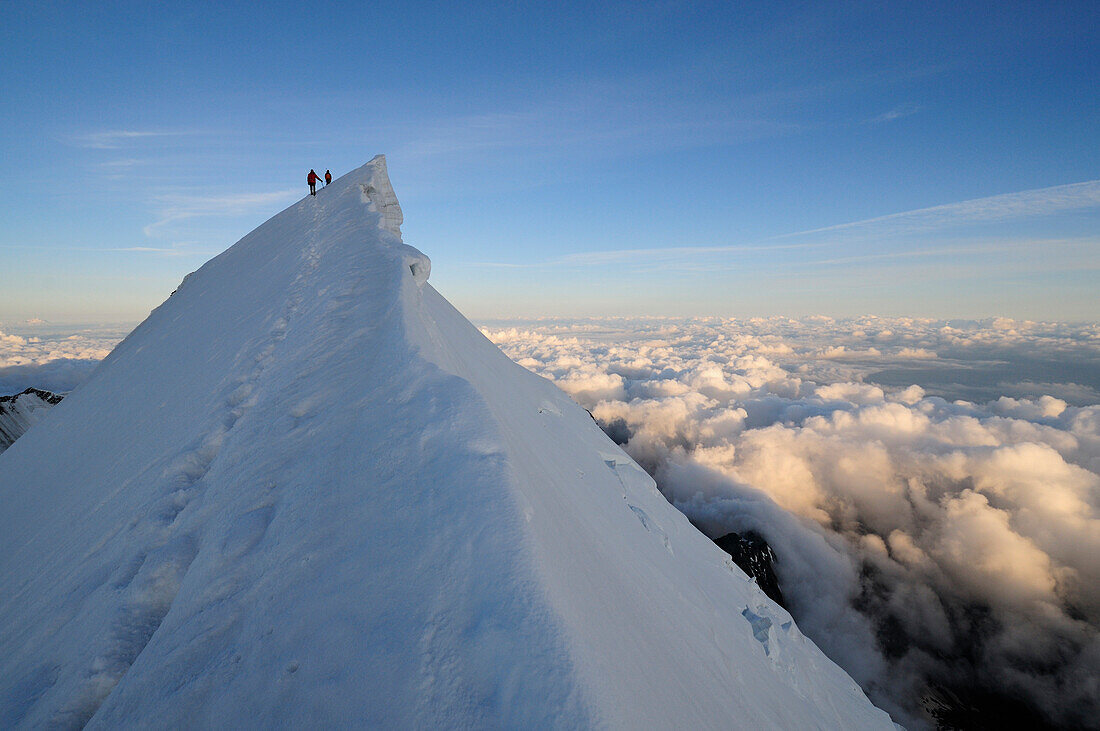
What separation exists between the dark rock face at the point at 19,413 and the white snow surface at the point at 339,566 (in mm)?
79983

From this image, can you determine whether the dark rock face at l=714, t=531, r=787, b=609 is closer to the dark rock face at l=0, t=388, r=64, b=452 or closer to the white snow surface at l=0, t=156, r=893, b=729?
the white snow surface at l=0, t=156, r=893, b=729

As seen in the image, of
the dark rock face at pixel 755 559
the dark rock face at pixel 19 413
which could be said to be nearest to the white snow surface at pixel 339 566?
the dark rock face at pixel 19 413

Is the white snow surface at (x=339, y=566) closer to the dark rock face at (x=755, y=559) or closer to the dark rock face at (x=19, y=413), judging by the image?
the dark rock face at (x=19, y=413)

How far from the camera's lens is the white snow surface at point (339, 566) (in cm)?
364

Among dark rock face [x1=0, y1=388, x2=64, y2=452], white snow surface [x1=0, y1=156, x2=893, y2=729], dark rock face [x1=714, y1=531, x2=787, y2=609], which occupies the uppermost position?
white snow surface [x1=0, y1=156, x2=893, y2=729]

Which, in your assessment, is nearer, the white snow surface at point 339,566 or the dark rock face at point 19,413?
the white snow surface at point 339,566

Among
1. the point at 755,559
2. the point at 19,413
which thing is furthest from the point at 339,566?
the point at 755,559

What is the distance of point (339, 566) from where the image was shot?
4.47m

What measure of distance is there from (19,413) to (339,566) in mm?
99521

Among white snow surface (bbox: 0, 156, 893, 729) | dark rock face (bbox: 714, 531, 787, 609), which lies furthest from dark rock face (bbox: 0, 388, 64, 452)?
dark rock face (bbox: 714, 531, 787, 609)

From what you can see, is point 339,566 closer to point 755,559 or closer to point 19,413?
point 19,413

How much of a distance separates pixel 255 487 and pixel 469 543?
386 centimetres

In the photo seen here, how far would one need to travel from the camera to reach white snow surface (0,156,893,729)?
3639 mm

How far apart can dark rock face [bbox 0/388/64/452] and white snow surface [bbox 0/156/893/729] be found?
262 feet
